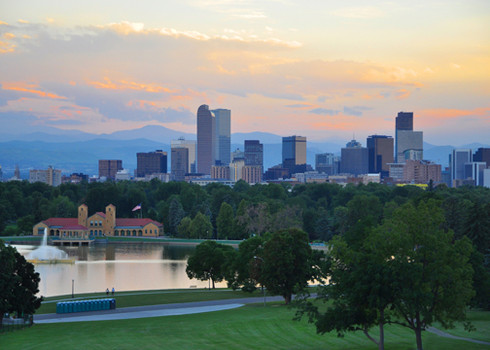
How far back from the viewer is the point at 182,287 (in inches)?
2542

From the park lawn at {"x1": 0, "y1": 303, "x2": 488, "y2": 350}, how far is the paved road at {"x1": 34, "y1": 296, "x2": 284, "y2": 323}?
223 centimetres

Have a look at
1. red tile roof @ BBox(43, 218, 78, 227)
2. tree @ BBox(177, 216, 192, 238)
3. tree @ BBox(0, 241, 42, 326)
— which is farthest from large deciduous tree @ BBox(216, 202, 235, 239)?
tree @ BBox(0, 241, 42, 326)

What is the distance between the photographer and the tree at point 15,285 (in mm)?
39406

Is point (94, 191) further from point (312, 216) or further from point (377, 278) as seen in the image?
point (377, 278)

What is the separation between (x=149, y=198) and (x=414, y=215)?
141 meters

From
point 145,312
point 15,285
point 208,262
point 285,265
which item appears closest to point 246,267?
point 285,265

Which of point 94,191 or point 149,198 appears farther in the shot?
point 149,198

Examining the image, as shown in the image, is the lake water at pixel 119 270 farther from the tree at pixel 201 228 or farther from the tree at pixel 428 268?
the tree at pixel 428 268

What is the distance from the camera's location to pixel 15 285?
40.8 meters

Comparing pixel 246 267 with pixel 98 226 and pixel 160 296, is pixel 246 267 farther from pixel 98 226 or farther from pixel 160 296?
pixel 98 226

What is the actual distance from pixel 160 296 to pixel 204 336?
1848 cm

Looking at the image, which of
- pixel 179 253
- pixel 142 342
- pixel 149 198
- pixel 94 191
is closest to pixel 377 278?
pixel 142 342

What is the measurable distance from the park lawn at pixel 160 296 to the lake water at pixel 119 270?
23.7 feet

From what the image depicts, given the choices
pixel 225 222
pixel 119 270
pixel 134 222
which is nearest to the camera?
pixel 119 270
